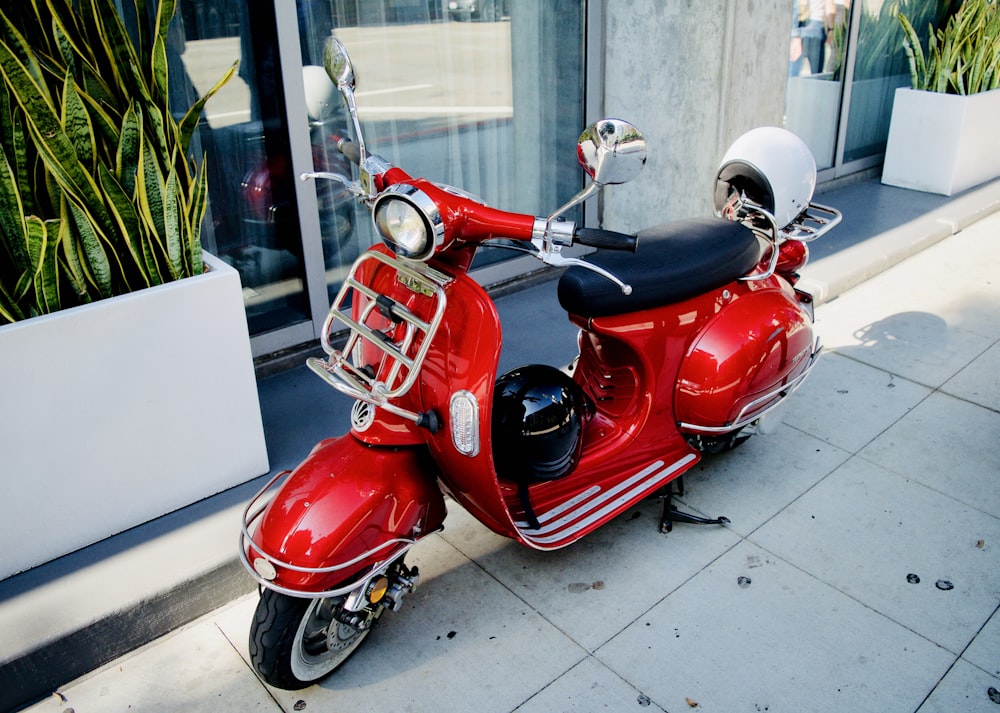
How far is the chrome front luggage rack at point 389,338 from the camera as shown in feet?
6.83

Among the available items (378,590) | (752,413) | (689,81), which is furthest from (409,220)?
(689,81)

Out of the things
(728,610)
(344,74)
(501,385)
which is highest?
(344,74)

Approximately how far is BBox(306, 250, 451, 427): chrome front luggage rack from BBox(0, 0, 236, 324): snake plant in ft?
2.48

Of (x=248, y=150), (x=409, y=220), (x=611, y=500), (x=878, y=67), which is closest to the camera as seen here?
(x=409, y=220)

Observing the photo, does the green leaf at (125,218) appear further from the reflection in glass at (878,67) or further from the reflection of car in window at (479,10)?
the reflection in glass at (878,67)

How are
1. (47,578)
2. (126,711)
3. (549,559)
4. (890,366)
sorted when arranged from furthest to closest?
(890,366) < (549,559) < (47,578) < (126,711)

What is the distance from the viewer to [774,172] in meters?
2.96

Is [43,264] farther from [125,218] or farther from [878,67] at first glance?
[878,67]

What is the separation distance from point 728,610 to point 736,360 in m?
0.76

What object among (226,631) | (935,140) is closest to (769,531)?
(226,631)

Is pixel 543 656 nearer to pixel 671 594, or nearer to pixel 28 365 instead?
pixel 671 594

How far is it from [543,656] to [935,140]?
16.7 feet

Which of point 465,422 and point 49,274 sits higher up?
point 49,274

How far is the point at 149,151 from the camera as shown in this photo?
2576 mm
